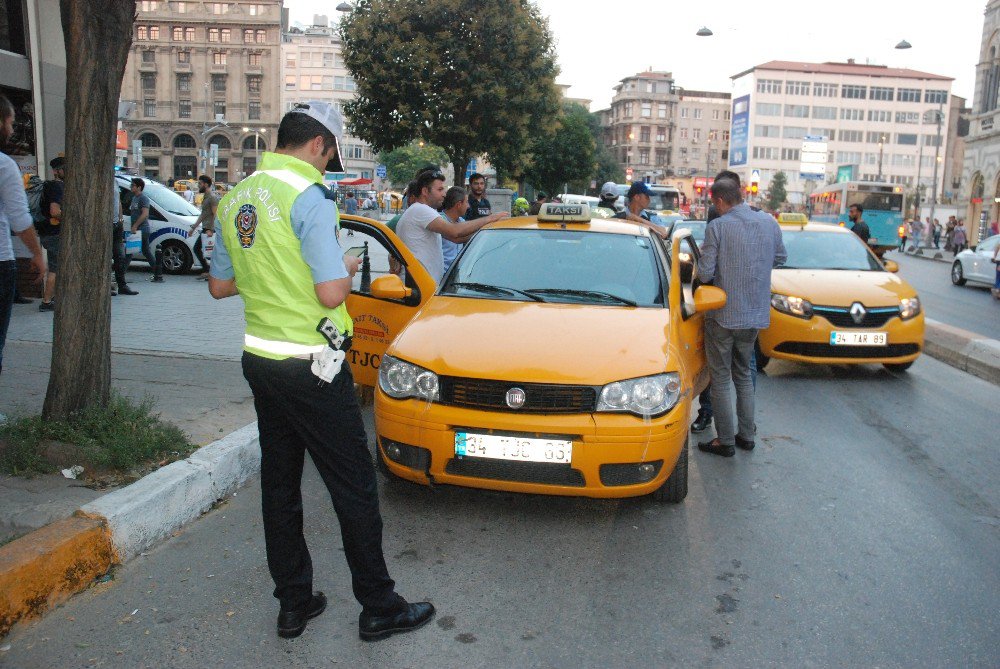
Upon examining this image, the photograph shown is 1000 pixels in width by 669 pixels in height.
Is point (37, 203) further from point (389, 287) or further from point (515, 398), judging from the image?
point (515, 398)

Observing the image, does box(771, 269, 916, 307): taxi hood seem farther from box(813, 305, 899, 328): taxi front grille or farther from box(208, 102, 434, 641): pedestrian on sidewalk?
box(208, 102, 434, 641): pedestrian on sidewalk

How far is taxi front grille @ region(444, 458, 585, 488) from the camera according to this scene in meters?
4.01

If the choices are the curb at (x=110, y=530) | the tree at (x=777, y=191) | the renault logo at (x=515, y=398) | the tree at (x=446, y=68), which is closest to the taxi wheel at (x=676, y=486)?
the renault logo at (x=515, y=398)

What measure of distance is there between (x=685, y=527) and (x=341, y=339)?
7.44 ft

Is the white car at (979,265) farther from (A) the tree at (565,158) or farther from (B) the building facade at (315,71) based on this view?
(B) the building facade at (315,71)

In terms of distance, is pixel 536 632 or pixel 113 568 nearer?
pixel 536 632

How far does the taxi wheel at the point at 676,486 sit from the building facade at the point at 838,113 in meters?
115

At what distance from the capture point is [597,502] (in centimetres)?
471

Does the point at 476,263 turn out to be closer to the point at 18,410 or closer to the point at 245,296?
the point at 245,296

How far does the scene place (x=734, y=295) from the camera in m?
5.54

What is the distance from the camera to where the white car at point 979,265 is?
20.9 m

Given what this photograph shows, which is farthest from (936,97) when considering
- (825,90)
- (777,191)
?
(777,191)

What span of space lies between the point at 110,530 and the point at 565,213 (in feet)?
11.6

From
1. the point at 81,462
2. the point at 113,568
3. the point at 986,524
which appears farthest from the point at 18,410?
the point at 986,524
